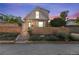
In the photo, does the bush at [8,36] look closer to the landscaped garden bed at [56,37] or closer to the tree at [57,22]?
the landscaped garden bed at [56,37]

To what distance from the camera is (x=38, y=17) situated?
11.7ft

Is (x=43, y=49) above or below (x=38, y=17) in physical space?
below

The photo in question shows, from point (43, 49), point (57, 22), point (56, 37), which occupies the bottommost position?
point (43, 49)

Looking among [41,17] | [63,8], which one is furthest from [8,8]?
[63,8]

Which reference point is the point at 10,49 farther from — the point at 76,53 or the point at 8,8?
the point at 76,53

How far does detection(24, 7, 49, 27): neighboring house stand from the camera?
3.56 m

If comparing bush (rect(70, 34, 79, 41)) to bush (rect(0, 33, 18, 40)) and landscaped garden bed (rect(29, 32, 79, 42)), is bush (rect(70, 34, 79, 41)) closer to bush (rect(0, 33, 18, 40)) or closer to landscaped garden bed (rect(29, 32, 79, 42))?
landscaped garden bed (rect(29, 32, 79, 42))

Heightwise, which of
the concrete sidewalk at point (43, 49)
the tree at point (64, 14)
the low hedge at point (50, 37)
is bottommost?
the concrete sidewalk at point (43, 49)

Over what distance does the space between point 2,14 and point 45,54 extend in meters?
0.74

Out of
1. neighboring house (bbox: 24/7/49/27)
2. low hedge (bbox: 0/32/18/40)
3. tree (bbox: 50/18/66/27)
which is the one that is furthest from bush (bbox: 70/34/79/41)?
low hedge (bbox: 0/32/18/40)

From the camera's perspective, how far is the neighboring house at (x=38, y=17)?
11.7ft

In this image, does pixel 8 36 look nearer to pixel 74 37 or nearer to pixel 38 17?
pixel 38 17

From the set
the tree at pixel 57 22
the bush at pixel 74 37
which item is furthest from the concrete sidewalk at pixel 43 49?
the tree at pixel 57 22

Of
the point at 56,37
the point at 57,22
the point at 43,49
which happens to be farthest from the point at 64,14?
the point at 43,49
